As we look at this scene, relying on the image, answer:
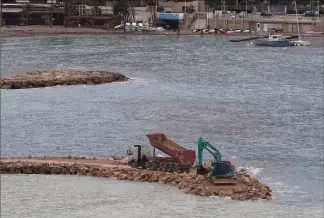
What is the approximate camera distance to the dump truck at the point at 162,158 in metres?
31.6

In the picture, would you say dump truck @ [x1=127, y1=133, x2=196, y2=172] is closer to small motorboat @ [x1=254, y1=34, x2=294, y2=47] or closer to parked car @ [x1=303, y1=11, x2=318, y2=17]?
small motorboat @ [x1=254, y1=34, x2=294, y2=47]

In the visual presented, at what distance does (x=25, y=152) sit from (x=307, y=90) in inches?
1080

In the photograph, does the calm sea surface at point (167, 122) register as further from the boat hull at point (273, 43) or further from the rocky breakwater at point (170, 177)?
the boat hull at point (273, 43)

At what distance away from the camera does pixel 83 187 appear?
30297 millimetres

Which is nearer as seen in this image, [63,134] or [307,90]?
[63,134]

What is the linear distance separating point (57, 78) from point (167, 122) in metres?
17.6

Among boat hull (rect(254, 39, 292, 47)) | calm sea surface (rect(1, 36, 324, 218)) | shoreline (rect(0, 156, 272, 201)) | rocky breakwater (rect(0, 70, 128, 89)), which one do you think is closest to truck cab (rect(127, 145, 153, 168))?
shoreline (rect(0, 156, 272, 201))

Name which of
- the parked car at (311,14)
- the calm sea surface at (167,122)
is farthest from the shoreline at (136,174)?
the parked car at (311,14)

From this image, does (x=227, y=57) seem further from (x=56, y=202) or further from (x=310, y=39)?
(x=56, y=202)

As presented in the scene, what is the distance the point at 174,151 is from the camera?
32000mm

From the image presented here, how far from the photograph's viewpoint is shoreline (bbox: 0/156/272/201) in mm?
29406

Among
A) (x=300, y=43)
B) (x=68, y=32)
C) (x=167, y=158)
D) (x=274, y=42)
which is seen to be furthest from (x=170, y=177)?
(x=68, y=32)

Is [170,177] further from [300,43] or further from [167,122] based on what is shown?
[300,43]

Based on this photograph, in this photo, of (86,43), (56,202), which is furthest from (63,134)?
(86,43)
